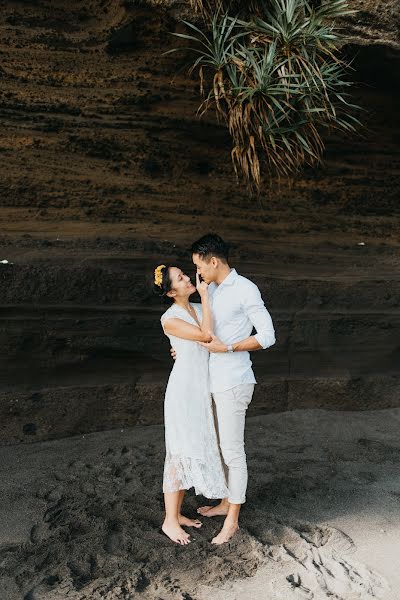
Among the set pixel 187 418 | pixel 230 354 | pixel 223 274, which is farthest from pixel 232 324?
pixel 187 418

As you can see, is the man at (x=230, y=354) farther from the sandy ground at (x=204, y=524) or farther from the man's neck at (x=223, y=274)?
the sandy ground at (x=204, y=524)

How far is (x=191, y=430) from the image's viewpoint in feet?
12.3

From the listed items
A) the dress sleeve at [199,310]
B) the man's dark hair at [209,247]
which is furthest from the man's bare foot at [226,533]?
the man's dark hair at [209,247]

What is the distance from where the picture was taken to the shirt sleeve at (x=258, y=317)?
3.58m

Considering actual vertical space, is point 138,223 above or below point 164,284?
above

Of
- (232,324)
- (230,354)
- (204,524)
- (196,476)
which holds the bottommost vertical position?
(204,524)

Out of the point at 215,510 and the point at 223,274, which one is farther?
the point at 215,510

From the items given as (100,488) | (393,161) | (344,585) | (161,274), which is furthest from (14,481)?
(393,161)

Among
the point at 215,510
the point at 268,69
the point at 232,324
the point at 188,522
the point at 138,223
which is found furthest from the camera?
the point at 138,223

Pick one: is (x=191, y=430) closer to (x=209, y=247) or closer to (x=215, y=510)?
(x=215, y=510)

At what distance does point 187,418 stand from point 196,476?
0.93ft

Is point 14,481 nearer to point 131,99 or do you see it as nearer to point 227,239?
point 227,239

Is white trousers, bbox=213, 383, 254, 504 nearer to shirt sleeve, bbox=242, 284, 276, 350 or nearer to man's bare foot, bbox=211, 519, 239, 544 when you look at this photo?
man's bare foot, bbox=211, 519, 239, 544

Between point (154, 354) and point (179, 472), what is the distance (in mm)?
1763
